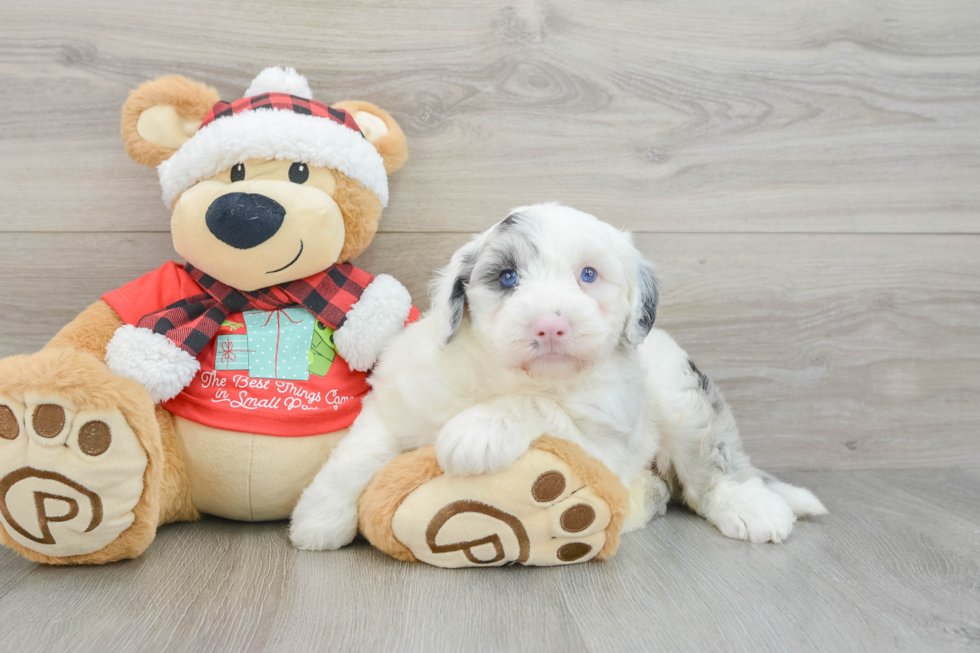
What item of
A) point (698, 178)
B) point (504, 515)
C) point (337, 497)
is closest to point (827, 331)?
point (698, 178)

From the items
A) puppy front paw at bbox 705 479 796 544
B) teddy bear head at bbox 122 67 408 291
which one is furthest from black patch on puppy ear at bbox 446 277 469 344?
puppy front paw at bbox 705 479 796 544

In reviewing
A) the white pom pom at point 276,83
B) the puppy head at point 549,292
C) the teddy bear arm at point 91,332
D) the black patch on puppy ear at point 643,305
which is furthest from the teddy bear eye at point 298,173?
the black patch on puppy ear at point 643,305

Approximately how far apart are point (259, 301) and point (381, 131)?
516 mm

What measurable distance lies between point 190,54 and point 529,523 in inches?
58.1

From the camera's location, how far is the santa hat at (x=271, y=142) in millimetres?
1421

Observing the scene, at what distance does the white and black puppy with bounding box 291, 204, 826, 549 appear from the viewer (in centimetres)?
120

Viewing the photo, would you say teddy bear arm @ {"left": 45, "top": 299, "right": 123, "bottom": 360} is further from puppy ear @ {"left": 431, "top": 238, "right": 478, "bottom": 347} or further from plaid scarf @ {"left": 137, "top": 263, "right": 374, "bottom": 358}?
puppy ear @ {"left": 431, "top": 238, "right": 478, "bottom": 347}

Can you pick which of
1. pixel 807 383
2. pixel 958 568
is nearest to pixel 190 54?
pixel 807 383

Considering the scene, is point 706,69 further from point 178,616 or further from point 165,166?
point 178,616

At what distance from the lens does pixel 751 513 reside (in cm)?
155

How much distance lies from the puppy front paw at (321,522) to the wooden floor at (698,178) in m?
0.07

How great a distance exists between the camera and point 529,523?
1.24m

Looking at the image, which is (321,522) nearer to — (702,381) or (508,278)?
(508,278)

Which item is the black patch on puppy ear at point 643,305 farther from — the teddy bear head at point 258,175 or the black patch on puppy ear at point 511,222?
the teddy bear head at point 258,175
